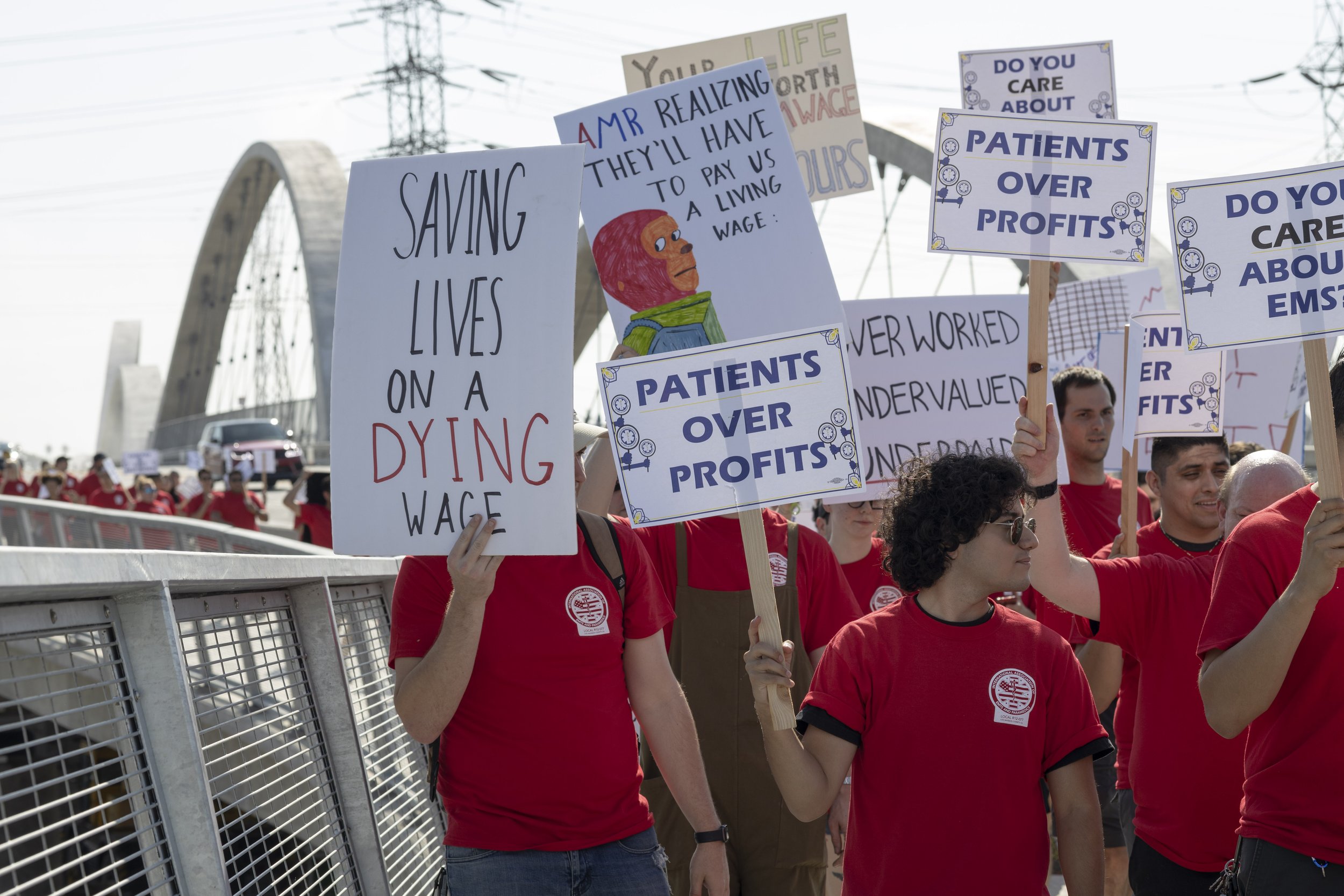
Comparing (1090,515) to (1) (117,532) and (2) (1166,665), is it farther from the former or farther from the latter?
(1) (117,532)

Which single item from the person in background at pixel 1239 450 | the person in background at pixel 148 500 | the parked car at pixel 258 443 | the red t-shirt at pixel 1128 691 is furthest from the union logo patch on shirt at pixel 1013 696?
the parked car at pixel 258 443

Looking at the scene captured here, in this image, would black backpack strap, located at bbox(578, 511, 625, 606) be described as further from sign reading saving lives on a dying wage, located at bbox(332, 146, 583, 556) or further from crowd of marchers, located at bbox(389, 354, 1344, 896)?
sign reading saving lives on a dying wage, located at bbox(332, 146, 583, 556)

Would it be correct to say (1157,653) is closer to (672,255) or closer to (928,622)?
(928,622)

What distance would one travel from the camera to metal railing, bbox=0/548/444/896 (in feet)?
8.68

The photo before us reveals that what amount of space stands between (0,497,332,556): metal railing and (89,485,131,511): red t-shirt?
3.34 ft

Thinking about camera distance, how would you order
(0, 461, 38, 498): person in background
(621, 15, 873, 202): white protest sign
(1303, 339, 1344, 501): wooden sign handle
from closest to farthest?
(1303, 339, 1344, 501): wooden sign handle < (621, 15, 873, 202): white protest sign < (0, 461, 38, 498): person in background

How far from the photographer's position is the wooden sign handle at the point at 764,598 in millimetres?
2650

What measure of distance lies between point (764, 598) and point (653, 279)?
1.38 m

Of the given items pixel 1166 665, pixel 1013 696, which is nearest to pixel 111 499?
pixel 1166 665

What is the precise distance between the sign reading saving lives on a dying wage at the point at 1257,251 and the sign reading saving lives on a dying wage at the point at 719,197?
1.32 m

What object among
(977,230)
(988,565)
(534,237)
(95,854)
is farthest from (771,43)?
(95,854)

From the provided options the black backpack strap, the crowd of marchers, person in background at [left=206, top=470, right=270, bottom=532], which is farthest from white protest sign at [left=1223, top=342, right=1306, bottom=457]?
person in background at [left=206, top=470, right=270, bottom=532]

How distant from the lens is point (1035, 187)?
3.87 metres

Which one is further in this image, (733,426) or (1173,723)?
(1173,723)
